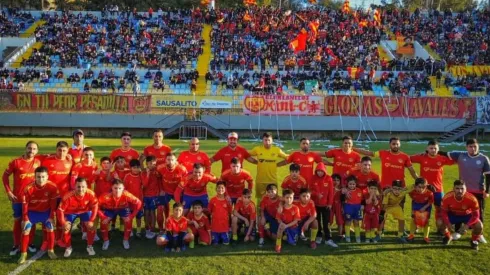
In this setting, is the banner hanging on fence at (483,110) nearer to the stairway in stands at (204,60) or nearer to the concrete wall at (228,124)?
the concrete wall at (228,124)

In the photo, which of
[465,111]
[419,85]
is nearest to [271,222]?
[465,111]

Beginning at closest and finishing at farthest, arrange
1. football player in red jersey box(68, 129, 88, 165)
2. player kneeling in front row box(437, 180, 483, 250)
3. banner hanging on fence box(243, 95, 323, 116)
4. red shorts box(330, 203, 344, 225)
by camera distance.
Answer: player kneeling in front row box(437, 180, 483, 250)
red shorts box(330, 203, 344, 225)
football player in red jersey box(68, 129, 88, 165)
banner hanging on fence box(243, 95, 323, 116)

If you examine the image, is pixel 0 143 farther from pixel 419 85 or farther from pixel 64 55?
pixel 419 85

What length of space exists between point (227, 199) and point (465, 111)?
22.1 meters

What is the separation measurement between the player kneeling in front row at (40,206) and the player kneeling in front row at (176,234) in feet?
5.65

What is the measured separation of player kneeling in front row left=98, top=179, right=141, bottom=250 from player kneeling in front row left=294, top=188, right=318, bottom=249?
278 centimetres

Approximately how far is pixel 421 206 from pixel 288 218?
97.1 inches

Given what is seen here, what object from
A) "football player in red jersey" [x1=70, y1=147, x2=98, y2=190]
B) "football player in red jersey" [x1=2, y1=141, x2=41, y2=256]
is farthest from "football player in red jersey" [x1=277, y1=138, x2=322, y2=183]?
"football player in red jersey" [x1=2, y1=141, x2=41, y2=256]

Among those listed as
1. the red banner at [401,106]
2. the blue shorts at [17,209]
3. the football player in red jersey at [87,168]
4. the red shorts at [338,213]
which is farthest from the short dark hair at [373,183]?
the red banner at [401,106]

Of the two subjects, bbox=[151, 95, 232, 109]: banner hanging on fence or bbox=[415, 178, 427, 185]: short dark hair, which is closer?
bbox=[415, 178, 427, 185]: short dark hair

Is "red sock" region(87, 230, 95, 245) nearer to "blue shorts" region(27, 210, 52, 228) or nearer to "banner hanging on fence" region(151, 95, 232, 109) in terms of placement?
"blue shorts" region(27, 210, 52, 228)

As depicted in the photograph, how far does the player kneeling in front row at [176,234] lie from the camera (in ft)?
24.4

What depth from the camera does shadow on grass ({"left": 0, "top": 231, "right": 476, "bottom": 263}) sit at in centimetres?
720

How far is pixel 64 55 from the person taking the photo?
114ft
